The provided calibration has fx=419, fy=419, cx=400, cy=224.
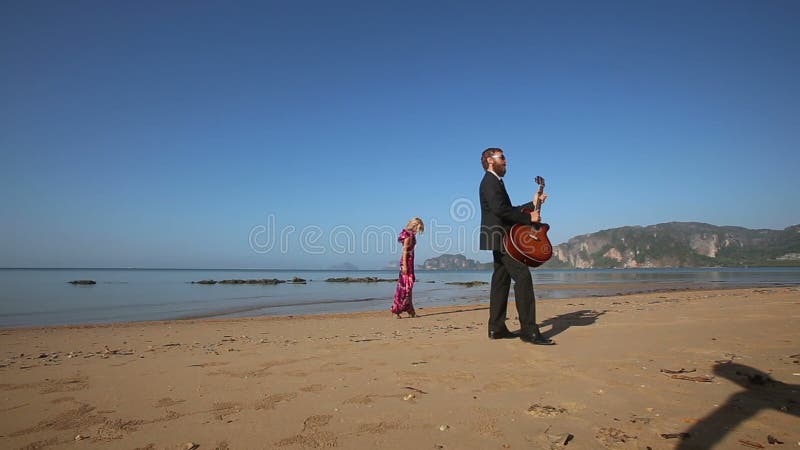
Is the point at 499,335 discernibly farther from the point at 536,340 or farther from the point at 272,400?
the point at 272,400

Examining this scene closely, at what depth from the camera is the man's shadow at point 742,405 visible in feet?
7.45

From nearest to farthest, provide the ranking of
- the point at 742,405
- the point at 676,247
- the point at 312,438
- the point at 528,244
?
the point at 312,438 → the point at 742,405 → the point at 528,244 → the point at 676,247

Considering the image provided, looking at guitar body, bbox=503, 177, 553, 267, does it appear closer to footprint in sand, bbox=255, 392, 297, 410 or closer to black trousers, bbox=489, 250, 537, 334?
black trousers, bbox=489, 250, 537, 334

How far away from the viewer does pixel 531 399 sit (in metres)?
2.96

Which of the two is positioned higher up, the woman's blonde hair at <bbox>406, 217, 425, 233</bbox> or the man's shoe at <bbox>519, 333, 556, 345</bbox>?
the woman's blonde hair at <bbox>406, 217, 425, 233</bbox>

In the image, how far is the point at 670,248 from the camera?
143 m

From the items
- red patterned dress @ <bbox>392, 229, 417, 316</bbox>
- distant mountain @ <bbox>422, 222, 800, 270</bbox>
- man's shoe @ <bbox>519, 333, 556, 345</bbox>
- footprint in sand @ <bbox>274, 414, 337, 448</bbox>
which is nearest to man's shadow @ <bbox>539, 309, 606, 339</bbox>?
man's shoe @ <bbox>519, 333, 556, 345</bbox>

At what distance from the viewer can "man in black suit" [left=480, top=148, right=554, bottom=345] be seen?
526cm

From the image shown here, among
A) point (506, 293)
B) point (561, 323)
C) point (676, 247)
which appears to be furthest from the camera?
point (676, 247)

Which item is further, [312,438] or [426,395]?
[426,395]

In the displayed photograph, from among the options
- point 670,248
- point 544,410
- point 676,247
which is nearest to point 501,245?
point 544,410

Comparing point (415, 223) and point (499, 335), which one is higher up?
point (415, 223)

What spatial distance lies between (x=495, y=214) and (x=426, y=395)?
125 inches

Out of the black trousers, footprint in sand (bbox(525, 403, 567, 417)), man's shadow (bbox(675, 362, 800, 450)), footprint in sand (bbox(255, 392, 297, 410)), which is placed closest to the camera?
man's shadow (bbox(675, 362, 800, 450))
